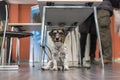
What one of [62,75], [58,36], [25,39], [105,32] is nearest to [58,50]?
[58,36]

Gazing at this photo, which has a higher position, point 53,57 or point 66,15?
point 66,15

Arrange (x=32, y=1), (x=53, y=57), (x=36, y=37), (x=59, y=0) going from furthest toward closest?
(x=36, y=37)
(x=32, y=1)
(x=53, y=57)
(x=59, y=0)

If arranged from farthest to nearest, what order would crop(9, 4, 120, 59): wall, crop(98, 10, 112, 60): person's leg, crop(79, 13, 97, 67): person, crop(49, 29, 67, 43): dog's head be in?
crop(9, 4, 120, 59): wall, crop(79, 13, 97, 67): person, crop(98, 10, 112, 60): person's leg, crop(49, 29, 67, 43): dog's head

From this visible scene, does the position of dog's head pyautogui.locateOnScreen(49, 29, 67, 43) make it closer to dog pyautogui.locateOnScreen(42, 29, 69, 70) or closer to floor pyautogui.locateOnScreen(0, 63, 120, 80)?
dog pyautogui.locateOnScreen(42, 29, 69, 70)

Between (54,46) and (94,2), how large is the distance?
541mm

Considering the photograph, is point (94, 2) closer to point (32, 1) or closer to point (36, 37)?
point (32, 1)

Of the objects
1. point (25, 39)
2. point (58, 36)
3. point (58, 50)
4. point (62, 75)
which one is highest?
point (25, 39)

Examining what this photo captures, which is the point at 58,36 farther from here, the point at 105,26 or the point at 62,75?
the point at 105,26

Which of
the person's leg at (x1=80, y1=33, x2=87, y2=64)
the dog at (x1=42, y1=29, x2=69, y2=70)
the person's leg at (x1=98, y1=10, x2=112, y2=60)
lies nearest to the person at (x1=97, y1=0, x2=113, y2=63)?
the person's leg at (x1=98, y1=10, x2=112, y2=60)

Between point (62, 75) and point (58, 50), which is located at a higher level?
point (58, 50)

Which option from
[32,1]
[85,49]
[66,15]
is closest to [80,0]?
[66,15]

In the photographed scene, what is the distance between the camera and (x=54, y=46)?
276cm

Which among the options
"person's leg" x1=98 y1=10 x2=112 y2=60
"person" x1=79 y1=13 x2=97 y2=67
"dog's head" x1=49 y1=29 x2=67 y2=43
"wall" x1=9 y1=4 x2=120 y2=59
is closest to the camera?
"dog's head" x1=49 y1=29 x2=67 y2=43

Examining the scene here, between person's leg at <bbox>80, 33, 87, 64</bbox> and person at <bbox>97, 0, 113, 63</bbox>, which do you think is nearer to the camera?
person at <bbox>97, 0, 113, 63</bbox>
